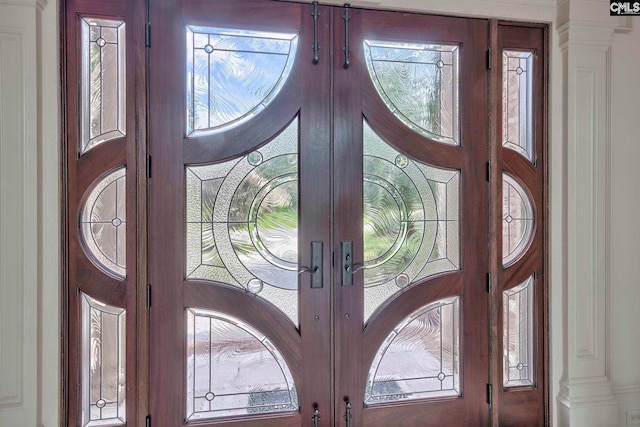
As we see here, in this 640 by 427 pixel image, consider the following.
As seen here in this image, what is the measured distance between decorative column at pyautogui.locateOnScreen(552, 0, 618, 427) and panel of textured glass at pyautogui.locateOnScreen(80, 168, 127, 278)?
2324mm

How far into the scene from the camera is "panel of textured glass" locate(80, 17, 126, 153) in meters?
1.73

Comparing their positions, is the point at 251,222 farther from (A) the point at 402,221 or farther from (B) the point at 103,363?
(B) the point at 103,363

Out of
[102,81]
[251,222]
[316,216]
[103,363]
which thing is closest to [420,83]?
[316,216]

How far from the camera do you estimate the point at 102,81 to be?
1743 millimetres

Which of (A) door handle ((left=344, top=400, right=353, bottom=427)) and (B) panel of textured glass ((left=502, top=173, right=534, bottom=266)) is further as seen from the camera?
(B) panel of textured glass ((left=502, top=173, right=534, bottom=266))

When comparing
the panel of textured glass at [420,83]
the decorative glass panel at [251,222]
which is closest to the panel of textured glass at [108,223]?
the decorative glass panel at [251,222]

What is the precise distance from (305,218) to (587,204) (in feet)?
5.10

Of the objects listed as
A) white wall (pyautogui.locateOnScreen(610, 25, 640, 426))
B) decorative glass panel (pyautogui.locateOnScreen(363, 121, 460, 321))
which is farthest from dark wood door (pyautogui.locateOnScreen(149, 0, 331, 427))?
white wall (pyautogui.locateOnScreen(610, 25, 640, 426))

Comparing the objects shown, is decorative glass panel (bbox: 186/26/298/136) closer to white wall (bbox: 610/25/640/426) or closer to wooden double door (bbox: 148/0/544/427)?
wooden double door (bbox: 148/0/544/427)

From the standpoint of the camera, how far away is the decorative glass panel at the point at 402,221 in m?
1.94

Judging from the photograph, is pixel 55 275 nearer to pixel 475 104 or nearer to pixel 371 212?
pixel 371 212

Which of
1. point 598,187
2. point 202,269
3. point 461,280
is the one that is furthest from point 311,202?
point 598,187
